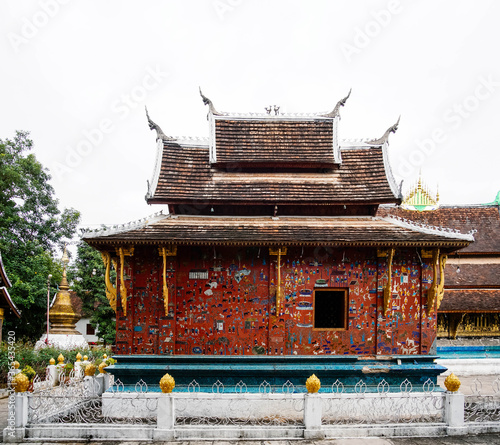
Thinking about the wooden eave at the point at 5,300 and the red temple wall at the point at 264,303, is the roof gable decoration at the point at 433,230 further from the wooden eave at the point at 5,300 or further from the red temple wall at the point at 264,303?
the wooden eave at the point at 5,300

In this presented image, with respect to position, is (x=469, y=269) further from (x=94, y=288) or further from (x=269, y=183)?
(x=94, y=288)

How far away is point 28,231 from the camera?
2770 centimetres

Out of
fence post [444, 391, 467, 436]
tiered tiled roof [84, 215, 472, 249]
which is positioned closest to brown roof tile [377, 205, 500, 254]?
tiered tiled roof [84, 215, 472, 249]

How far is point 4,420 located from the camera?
10984mm

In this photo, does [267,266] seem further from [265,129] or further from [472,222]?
[472,222]

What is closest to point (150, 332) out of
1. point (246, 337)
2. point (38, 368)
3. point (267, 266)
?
point (246, 337)

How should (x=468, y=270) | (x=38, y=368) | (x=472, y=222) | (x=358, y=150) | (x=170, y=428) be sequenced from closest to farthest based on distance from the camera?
(x=170, y=428) → (x=358, y=150) → (x=38, y=368) → (x=468, y=270) → (x=472, y=222)

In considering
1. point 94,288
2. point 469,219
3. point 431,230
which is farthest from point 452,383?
point 94,288

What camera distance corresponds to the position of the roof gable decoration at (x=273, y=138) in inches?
511

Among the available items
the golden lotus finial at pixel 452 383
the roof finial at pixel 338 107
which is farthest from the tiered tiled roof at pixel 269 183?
the golden lotus finial at pixel 452 383

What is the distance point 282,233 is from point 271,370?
341 centimetres

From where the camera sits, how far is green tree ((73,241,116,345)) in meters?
27.4

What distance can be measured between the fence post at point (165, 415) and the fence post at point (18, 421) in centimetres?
274

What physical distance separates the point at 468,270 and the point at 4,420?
21.3 metres
